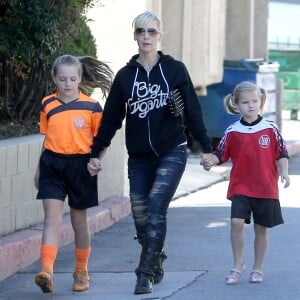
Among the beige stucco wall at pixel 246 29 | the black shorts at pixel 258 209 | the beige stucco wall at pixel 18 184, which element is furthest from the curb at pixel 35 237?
the beige stucco wall at pixel 246 29

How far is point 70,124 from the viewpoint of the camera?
7305mm

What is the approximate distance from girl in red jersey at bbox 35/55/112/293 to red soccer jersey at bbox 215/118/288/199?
99 centimetres

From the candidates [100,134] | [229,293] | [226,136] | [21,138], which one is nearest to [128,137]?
[100,134]

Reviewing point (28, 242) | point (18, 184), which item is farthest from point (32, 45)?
point (28, 242)

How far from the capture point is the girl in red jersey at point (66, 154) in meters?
7.23

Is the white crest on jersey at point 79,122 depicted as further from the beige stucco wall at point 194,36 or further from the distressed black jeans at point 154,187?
the beige stucco wall at point 194,36

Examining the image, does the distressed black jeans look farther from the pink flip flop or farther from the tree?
the tree

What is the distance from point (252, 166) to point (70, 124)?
1348mm

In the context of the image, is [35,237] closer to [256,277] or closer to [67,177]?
[67,177]

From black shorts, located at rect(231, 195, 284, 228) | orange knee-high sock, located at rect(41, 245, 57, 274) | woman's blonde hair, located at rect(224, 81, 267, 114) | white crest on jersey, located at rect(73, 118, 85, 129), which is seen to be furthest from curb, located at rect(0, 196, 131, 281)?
woman's blonde hair, located at rect(224, 81, 267, 114)

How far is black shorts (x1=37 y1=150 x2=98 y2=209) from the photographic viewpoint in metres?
7.28

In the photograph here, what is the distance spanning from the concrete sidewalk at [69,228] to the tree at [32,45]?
1.32 metres

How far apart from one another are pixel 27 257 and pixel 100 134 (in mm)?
1914

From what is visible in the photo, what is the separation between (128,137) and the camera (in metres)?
7.27
